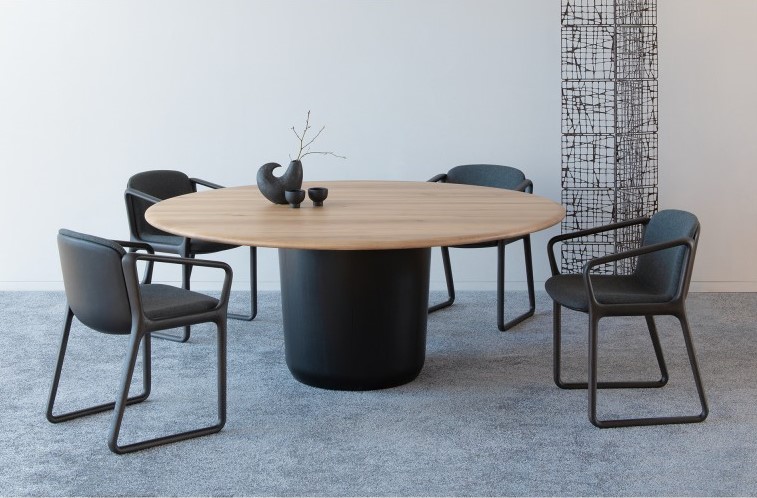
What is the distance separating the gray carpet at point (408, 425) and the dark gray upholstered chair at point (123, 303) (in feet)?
0.42

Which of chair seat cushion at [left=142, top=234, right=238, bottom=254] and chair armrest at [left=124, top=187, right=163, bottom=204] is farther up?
chair armrest at [left=124, top=187, right=163, bottom=204]

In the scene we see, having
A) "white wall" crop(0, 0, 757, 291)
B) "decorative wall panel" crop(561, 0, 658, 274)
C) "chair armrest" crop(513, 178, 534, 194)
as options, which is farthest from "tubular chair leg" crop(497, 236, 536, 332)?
"white wall" crop(0, 0, 757, 291)

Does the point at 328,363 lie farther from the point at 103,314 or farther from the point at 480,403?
the point at 103,314

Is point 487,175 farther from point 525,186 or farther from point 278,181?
point 278,181

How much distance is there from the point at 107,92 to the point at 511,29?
2521mm

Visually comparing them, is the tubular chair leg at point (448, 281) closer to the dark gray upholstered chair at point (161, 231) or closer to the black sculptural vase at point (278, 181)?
the dark gray upholstered chair at point (161, 231)

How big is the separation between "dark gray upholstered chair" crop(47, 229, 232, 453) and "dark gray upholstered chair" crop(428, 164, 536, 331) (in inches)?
74.0

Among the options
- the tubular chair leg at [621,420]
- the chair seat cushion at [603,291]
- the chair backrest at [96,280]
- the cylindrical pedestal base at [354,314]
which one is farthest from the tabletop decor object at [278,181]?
the tubular chair leg at [621,420]

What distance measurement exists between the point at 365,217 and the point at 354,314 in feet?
1.31

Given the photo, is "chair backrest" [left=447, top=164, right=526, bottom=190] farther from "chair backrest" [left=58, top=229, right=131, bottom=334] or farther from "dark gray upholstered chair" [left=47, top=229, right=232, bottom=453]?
"chair backrest" [left=58, top=229, right=131, bottom=334]

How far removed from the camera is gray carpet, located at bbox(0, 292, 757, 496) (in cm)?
322

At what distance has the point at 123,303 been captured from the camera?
3.38 meters

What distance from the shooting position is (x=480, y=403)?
395 cm

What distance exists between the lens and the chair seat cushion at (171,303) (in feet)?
11.4
